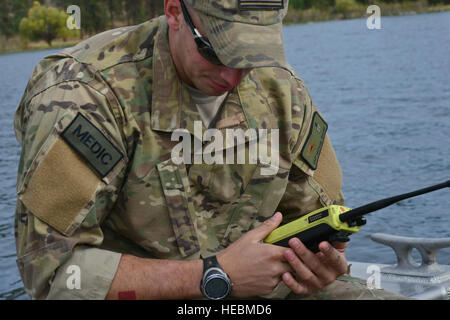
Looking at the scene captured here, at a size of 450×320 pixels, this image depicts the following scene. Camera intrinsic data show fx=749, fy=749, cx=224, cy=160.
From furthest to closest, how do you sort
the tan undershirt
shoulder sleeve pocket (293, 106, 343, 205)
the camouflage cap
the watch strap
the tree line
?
the tree line → shoulder sleeve pocket (293, 106, 343, 205) → the tan undershirt → the watch strap → the camouflage cap

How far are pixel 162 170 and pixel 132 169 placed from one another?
0.34 ft

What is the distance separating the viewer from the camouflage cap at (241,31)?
2.28 m

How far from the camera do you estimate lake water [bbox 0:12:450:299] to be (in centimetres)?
781

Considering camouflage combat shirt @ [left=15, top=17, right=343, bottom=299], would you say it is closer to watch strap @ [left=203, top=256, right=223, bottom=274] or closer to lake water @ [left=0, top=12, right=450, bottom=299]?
→ watch strap @ [left=203, top=256, right=223, bottom=274]

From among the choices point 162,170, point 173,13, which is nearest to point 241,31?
point 173,13

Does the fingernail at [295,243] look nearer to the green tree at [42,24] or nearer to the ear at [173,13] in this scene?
the ear at [173,13]

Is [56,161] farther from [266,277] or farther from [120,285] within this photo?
[266,277]

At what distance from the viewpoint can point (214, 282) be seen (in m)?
2.37

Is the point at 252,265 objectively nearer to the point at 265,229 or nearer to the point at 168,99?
the point at 265,229

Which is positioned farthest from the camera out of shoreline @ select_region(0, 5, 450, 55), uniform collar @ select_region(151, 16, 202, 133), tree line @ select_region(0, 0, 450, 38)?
shoreline @ select_region(0, 5, 450, 55)

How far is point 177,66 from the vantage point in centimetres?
257

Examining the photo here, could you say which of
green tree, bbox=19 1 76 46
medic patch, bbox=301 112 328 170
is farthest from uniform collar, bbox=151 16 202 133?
green tree, bbox=19 1 76 46

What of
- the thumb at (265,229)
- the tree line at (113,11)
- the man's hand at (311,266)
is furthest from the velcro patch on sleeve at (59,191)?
the tree line at (113,11)

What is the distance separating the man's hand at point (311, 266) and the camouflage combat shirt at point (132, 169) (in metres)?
0.35
